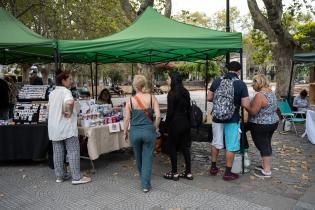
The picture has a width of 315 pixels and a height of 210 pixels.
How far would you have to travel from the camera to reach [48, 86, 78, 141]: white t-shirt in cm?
485

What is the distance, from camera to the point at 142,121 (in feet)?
14.8

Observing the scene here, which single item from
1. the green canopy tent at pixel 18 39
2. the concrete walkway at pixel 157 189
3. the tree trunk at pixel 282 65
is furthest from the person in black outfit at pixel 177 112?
the tree trunk at pixel 282 65

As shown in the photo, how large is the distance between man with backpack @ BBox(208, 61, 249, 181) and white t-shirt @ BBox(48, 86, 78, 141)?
2.18 metres

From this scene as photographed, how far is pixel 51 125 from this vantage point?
4.93 meters

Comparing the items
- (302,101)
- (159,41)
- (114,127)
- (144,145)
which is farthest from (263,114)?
(302,101)

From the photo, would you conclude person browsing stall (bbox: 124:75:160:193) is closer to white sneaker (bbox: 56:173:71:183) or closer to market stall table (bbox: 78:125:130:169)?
market stall table (bbox: 78:125:130:169)

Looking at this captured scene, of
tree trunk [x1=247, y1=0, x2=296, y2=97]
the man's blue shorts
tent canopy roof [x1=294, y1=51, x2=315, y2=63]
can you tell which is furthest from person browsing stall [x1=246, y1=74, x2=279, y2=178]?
tree trunk [x1=247, y1=0, x2=296, y2=97]

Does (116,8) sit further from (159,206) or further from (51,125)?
(159,206)

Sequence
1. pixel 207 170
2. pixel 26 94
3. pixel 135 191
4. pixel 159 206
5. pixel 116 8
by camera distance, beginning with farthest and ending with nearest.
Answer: pixel 116 8 → pixel 26 94 → pixel 207 170 → pixel 135 191 → pixel 159 206

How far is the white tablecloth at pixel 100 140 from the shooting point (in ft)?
18.1

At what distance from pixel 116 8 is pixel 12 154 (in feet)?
47.2

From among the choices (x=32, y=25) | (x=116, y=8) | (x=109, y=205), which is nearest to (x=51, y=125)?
(x=109, y=205)

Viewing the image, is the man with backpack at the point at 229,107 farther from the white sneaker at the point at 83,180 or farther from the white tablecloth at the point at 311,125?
the white tablecloth at the point at 311,125

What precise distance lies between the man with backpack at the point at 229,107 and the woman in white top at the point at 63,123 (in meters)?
2.15
